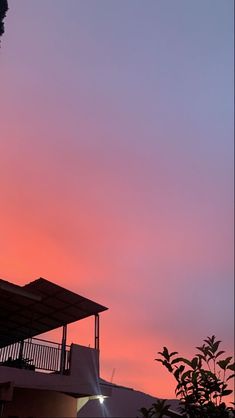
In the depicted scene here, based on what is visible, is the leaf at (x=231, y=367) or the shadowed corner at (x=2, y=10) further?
the shadowed corner at (x=2, y=10)

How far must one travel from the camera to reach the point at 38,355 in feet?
45.1

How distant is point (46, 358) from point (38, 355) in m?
0.27

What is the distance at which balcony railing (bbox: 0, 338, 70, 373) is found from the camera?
13.6 meters

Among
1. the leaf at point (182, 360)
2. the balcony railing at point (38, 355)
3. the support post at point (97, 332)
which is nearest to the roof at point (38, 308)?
the support post at point (97, 332)

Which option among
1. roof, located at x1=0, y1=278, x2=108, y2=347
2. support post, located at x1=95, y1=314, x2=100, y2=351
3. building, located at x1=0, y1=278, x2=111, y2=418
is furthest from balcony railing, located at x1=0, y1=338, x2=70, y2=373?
support post, located at x1=95, y1=314, x2=100, y2=351

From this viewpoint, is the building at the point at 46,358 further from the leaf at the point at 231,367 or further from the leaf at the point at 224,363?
the leaf at the point at 231,367

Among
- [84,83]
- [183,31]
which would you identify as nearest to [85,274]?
[84,83]

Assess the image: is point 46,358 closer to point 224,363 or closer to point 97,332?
point 97,332

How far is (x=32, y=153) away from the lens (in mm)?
12125

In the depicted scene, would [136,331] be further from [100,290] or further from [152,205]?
[152,205]

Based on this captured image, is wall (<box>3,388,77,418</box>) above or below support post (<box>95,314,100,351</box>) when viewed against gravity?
below

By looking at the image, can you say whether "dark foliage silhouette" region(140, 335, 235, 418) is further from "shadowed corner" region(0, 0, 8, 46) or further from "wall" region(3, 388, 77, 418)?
"wall" region(3, 388, 77, 418)

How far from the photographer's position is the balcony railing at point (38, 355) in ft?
44.5

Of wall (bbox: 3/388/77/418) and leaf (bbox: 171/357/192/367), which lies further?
wall (bbox: 3/388/77/418)
